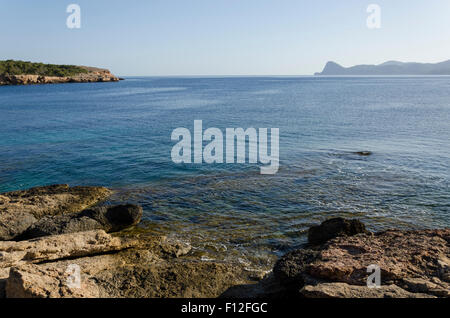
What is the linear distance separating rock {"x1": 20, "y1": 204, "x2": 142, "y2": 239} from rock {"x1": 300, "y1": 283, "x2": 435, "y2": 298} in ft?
33.3

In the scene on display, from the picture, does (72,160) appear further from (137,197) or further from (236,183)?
(236,183)

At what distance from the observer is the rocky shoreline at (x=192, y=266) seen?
30.8 feet

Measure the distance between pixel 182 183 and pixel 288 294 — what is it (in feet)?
47.4

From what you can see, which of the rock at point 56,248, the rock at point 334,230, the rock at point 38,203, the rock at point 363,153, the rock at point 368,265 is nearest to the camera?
the rock at point 368,265

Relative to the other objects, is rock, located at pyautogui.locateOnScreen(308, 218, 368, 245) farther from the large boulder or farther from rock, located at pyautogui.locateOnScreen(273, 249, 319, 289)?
rock, located at pyautogui.locateOnScreen(273, 249, 319, 289)

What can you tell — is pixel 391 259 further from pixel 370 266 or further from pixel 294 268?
pixel 294 268

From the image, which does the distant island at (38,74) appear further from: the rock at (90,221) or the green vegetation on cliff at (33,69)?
the rock at (90,221)

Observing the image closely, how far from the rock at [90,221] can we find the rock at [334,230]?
8518 mm

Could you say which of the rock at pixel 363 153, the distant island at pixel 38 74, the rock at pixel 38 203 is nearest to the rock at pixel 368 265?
the rock at pixel 38 203

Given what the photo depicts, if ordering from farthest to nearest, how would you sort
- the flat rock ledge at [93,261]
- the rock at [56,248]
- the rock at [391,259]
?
1. the rock at [56,248]
2. the rock at [391,259]
3. the flat rock ledge at [93,261]

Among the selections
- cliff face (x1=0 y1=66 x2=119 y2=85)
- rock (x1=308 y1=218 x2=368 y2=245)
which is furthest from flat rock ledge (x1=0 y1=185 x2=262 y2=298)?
cliff face (x1=0 y1=66 x2=119 y2=85)

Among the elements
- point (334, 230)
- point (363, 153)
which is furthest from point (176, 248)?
point (363, 153)

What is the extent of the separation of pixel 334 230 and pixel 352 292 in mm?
5365

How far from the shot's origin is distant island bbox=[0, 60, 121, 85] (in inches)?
5825
